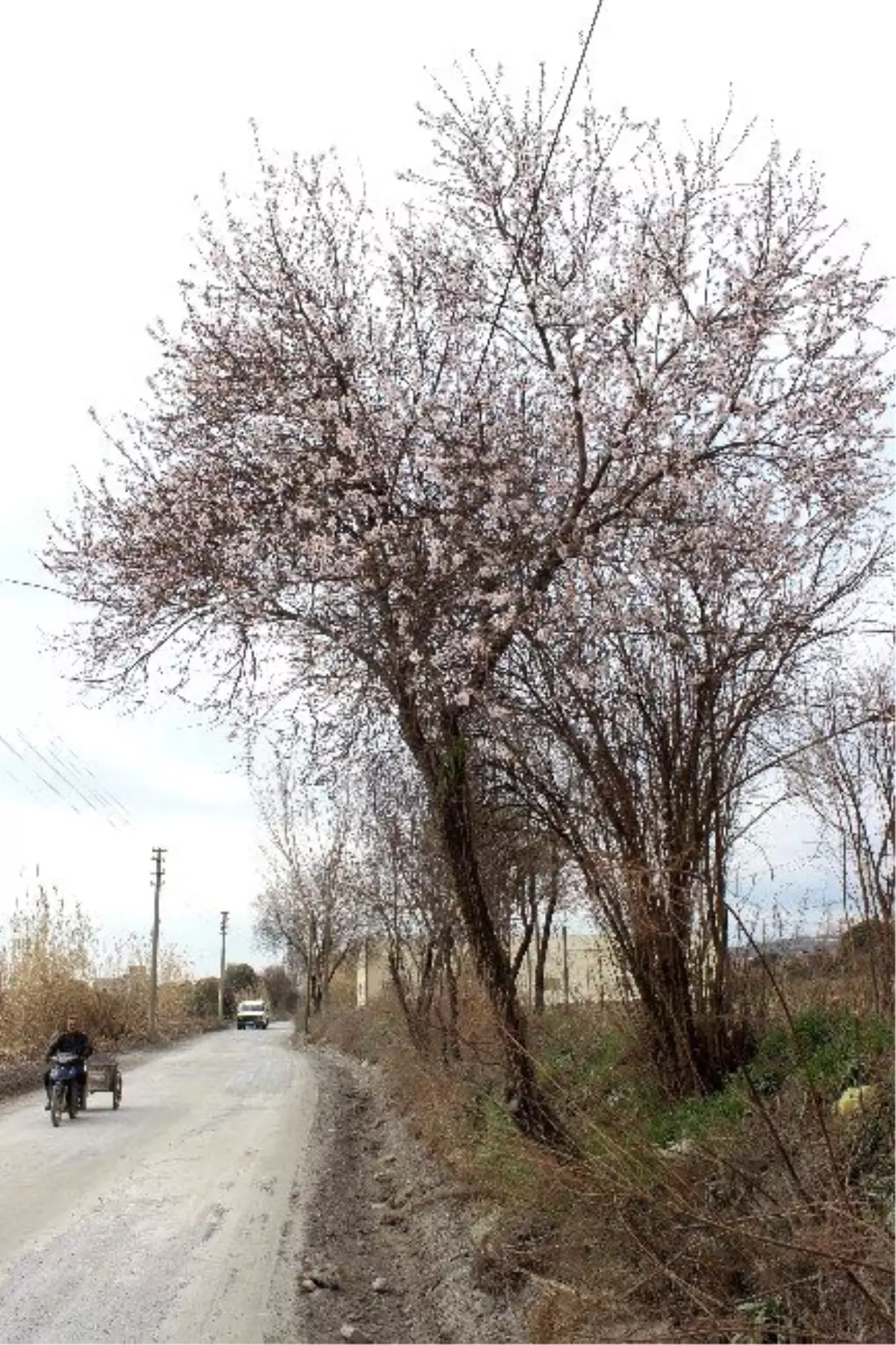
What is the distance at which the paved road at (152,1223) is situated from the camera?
8.12 metres

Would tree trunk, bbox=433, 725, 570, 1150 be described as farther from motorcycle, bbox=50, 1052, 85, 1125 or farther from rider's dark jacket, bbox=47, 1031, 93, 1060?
rider's dark jacket, bbox=47, 1031, 93, 1060

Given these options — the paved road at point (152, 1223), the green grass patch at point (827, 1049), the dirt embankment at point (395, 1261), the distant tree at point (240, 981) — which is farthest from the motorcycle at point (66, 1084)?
the distant tree at point (240, 981)

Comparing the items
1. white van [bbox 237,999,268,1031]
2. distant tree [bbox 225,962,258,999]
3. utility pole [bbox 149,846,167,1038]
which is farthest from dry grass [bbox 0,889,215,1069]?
distant tree [bbox 225,962,258,999]

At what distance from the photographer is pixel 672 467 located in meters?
9.67

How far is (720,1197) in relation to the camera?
695 cm

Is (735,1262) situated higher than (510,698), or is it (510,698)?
Result: (510,698)

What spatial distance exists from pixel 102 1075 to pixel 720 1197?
17234 millimetres

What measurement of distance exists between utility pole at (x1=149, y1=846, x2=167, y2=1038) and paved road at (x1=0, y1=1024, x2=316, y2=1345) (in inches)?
1205

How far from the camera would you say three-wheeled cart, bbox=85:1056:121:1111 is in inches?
875

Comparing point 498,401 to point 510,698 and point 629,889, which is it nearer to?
point 510,698

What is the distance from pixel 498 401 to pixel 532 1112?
5.44 m

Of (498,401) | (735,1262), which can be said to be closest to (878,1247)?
(735,1262)

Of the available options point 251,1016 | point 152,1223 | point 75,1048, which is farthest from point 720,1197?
point 251,1016

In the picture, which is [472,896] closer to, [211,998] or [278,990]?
[211,998]
